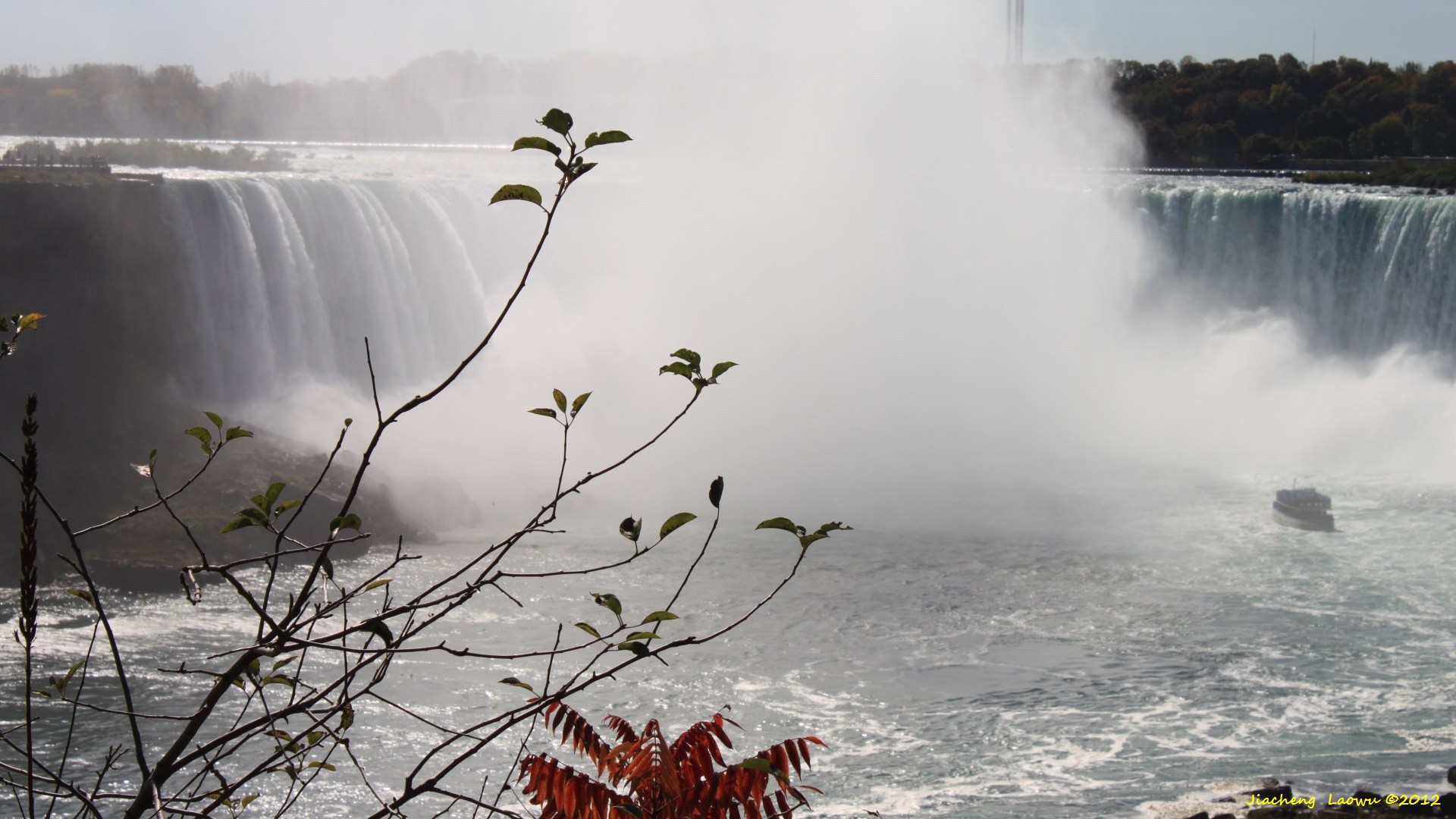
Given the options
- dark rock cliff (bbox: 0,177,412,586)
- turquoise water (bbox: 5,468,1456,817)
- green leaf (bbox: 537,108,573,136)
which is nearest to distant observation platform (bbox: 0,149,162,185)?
dark rock cliff (bbox: 0,177,412,586)

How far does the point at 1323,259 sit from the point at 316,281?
61.7 ft

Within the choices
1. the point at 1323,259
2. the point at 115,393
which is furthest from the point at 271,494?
the point at 1323,259

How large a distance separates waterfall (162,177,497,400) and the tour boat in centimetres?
1370

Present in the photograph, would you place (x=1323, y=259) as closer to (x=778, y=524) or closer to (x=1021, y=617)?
(x=1021, y=617)

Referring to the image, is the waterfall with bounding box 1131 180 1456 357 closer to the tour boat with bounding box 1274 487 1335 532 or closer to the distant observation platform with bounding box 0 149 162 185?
the tour boat with bounding box 1274 487 1335 532

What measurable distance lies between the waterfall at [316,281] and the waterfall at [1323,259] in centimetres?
1476

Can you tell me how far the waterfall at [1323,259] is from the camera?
24.1m

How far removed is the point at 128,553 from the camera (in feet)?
49.4

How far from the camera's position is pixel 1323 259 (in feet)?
84.1

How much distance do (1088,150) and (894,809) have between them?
31167mm

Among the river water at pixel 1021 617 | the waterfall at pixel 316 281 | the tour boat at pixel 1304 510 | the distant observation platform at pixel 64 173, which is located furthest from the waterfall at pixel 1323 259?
the distant observation platform at pixel 64 173

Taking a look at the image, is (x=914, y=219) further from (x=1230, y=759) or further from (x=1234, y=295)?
(x=1230, y=759)

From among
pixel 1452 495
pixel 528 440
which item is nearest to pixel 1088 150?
pixel 1452 495

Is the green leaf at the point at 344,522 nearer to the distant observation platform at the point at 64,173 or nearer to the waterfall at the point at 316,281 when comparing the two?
the waterfall at the point at 316,281
